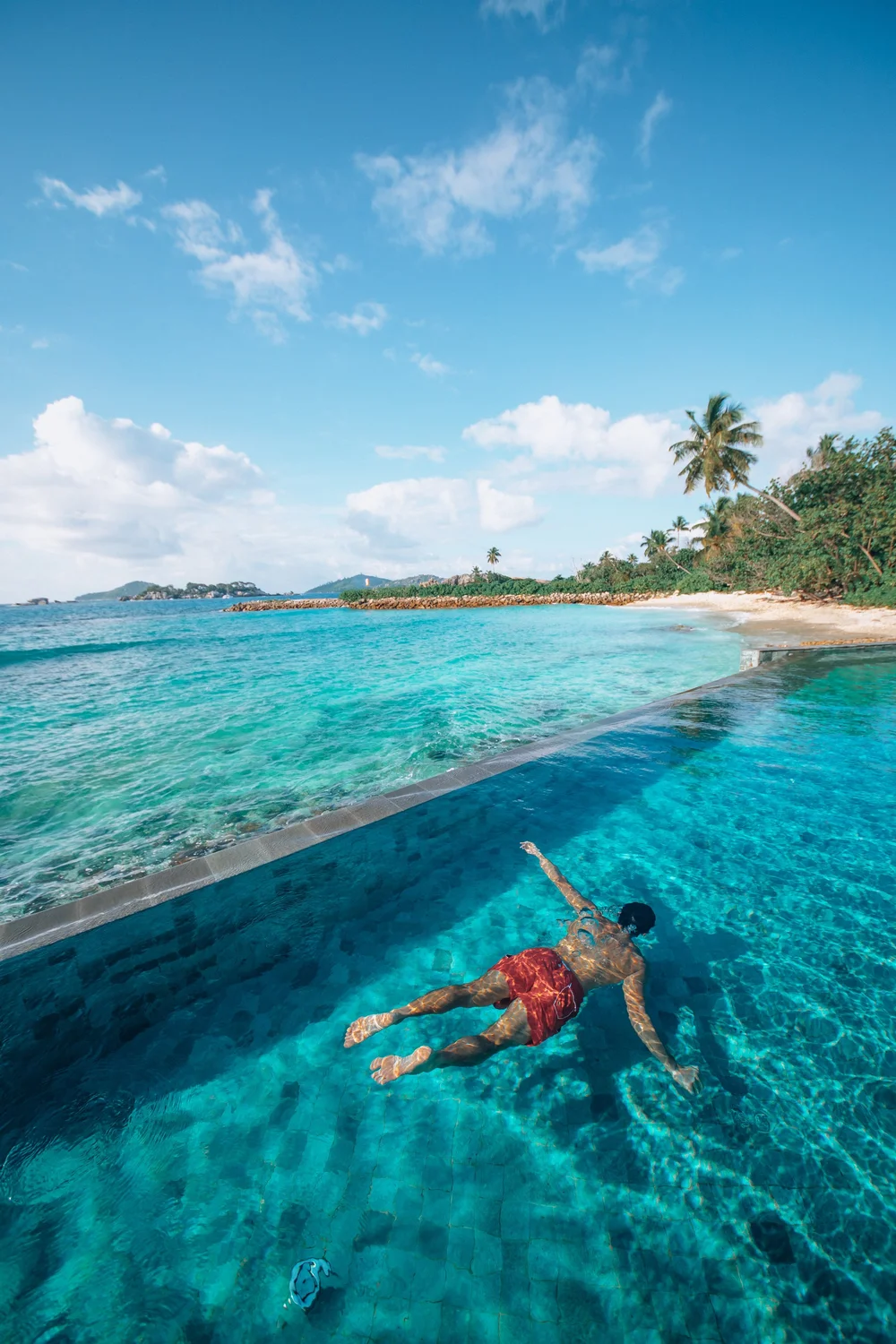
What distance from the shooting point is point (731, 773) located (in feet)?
22.7

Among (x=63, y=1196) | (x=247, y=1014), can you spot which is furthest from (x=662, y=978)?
(x=63, y=1196)

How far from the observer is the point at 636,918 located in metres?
3.72

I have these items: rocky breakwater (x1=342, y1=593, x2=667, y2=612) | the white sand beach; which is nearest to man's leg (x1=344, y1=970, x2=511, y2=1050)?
the white sand beach

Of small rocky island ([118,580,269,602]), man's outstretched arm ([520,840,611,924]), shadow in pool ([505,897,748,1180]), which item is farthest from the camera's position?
small rocky island ([118,580,269,602])

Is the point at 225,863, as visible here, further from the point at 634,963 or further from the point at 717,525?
the point at 717,525

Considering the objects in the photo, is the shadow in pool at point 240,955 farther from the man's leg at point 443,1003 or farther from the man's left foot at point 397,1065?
the man's left foot at point 397,1065

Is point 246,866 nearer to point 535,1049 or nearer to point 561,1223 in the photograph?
point 535,1049

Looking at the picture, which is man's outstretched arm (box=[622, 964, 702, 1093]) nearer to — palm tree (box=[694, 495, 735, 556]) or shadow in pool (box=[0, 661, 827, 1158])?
shadow in pool (box=[0, 661, 827, 1158])

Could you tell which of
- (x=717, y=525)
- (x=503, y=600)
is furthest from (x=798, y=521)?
(x=503, y=600)

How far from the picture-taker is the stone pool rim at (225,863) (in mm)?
3930

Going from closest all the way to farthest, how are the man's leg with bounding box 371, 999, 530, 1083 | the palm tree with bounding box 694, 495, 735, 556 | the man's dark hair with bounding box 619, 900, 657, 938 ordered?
the man's leg with bounding box 371, 999, 530, 1083 → the man's dark hair with bounding box 619, 900, 657, 938 → the palm tree with bounding box 694, 495, 735, 556

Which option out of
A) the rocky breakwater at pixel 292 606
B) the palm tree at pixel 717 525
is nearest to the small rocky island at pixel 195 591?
the rocky breakwater at pixel 292 606

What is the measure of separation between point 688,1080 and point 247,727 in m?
10.4

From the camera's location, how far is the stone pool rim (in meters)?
3.93
